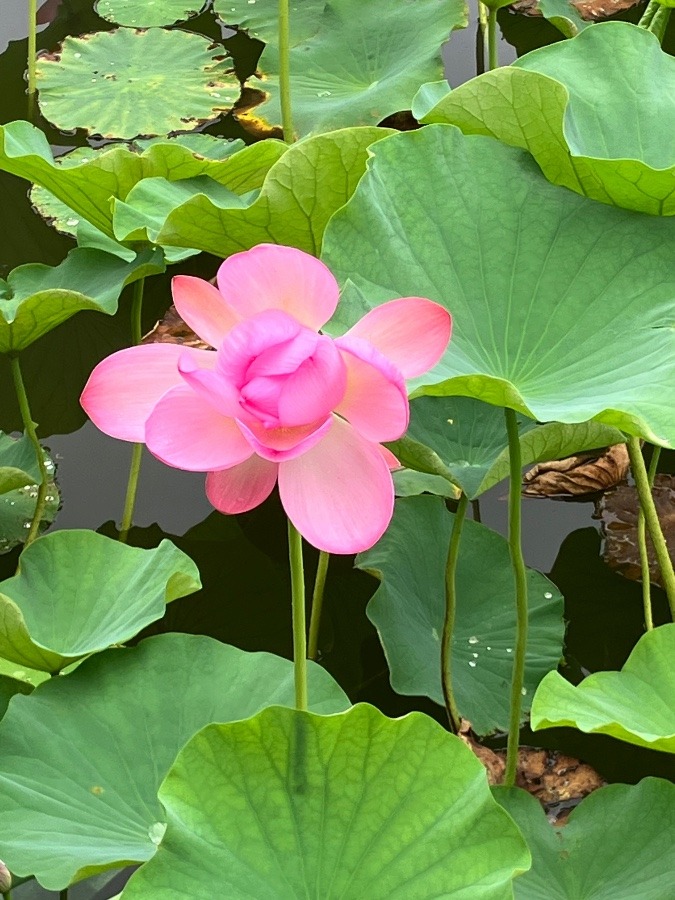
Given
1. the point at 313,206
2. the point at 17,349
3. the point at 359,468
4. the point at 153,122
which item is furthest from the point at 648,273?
the point at 153,122

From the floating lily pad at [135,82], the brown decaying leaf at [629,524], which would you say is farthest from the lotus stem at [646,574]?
the floating lily pad at [135,82]

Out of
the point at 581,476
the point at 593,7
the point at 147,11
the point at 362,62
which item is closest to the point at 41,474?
the point at 581,476

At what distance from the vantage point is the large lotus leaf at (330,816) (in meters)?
0.80

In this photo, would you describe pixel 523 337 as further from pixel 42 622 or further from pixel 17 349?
pixel 17 349

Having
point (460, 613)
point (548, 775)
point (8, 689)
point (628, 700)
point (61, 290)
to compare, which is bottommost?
point (548, 775)

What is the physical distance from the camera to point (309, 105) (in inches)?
88.6

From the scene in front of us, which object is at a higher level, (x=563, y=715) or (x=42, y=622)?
(x=563, y=715)

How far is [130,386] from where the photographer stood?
28.9 inches

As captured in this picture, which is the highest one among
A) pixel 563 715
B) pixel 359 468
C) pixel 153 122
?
pixel 359 468

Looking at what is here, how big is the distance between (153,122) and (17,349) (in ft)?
3.73

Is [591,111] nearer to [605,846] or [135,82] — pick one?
[605,846]

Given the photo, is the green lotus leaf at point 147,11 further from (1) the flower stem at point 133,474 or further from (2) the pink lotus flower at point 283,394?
(2) the pink lotus flower at point 283,394

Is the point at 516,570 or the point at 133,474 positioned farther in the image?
the point at 133,474

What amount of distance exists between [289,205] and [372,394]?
58cm
